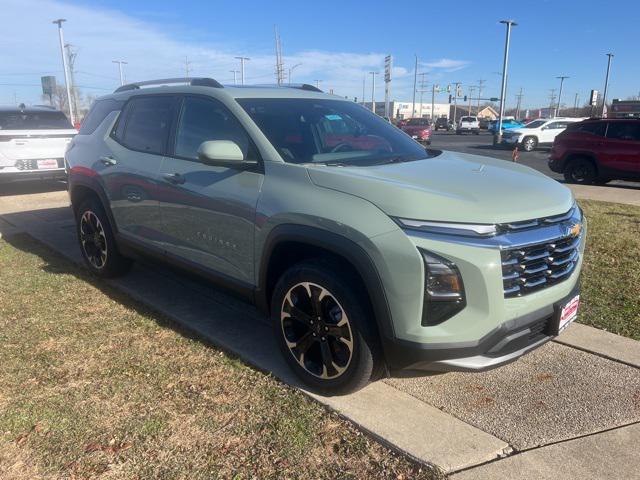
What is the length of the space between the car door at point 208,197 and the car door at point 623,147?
11.6 meters

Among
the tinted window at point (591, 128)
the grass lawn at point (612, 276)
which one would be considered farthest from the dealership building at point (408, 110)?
the grass lawn at point (612, 276)

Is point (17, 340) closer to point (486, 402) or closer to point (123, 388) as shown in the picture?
point (123, 388)

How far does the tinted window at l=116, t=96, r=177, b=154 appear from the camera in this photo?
424 centimetres

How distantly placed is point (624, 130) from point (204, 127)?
1187 cm

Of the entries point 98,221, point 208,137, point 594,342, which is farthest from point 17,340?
point 594,342

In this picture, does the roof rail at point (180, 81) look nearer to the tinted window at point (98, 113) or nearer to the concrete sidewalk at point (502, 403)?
the tinted window at point (98, 113)

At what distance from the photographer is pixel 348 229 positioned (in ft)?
8.98

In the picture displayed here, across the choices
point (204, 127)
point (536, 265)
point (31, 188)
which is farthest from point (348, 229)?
point (31, 188)

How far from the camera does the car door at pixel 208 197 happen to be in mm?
3402

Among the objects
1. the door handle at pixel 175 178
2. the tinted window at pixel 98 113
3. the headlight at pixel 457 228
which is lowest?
the headlight at pixel 457 228

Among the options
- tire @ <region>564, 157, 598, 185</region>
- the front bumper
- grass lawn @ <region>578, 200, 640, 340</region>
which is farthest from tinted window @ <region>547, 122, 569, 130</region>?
the front bumper

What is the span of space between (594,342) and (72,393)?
3.49 metres

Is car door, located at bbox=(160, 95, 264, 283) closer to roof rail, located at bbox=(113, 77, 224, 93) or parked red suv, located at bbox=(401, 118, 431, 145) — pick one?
roof rail, located at bbox=(113, 77, 224, 93)

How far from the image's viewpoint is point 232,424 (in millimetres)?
2855
